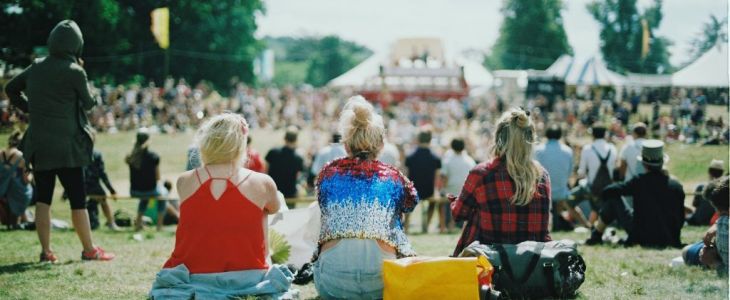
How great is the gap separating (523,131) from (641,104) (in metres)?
18.9

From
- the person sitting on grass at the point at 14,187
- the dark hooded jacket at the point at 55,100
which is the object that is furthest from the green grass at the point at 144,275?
the person sitting on grass at the point at 14,187

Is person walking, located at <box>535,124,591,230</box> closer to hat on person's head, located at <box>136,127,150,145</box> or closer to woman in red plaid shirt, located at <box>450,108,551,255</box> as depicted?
woman in red plaid shirt, located at <box>450,108,551,255</box>

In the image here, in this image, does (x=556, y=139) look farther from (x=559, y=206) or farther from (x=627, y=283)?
(x=627, y=283)

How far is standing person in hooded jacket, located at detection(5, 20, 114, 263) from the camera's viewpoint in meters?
5.74

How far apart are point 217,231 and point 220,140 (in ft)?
1.70

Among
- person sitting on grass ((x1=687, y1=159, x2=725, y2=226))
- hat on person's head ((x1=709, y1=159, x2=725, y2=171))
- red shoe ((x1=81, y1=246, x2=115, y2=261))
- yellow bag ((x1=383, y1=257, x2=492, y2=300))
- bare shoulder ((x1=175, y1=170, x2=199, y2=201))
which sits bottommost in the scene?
person sitting on grass ((x1=687, y1=159, x2=725, y2=226))

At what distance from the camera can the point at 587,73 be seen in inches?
1210

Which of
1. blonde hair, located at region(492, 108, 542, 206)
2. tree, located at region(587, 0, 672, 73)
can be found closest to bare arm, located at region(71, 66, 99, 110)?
blonde hair, located at region(492, 108, 542, 206)

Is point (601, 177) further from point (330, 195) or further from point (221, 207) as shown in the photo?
point (221, 207)

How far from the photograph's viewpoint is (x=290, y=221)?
551 cm

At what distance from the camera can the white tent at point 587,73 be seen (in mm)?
30281

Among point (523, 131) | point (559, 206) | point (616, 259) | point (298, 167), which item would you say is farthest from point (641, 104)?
point (523, 131)

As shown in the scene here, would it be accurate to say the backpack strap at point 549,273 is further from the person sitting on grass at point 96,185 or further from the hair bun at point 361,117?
the person sitting on grass at point 96,185

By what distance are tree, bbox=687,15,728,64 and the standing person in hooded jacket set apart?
544 cm
